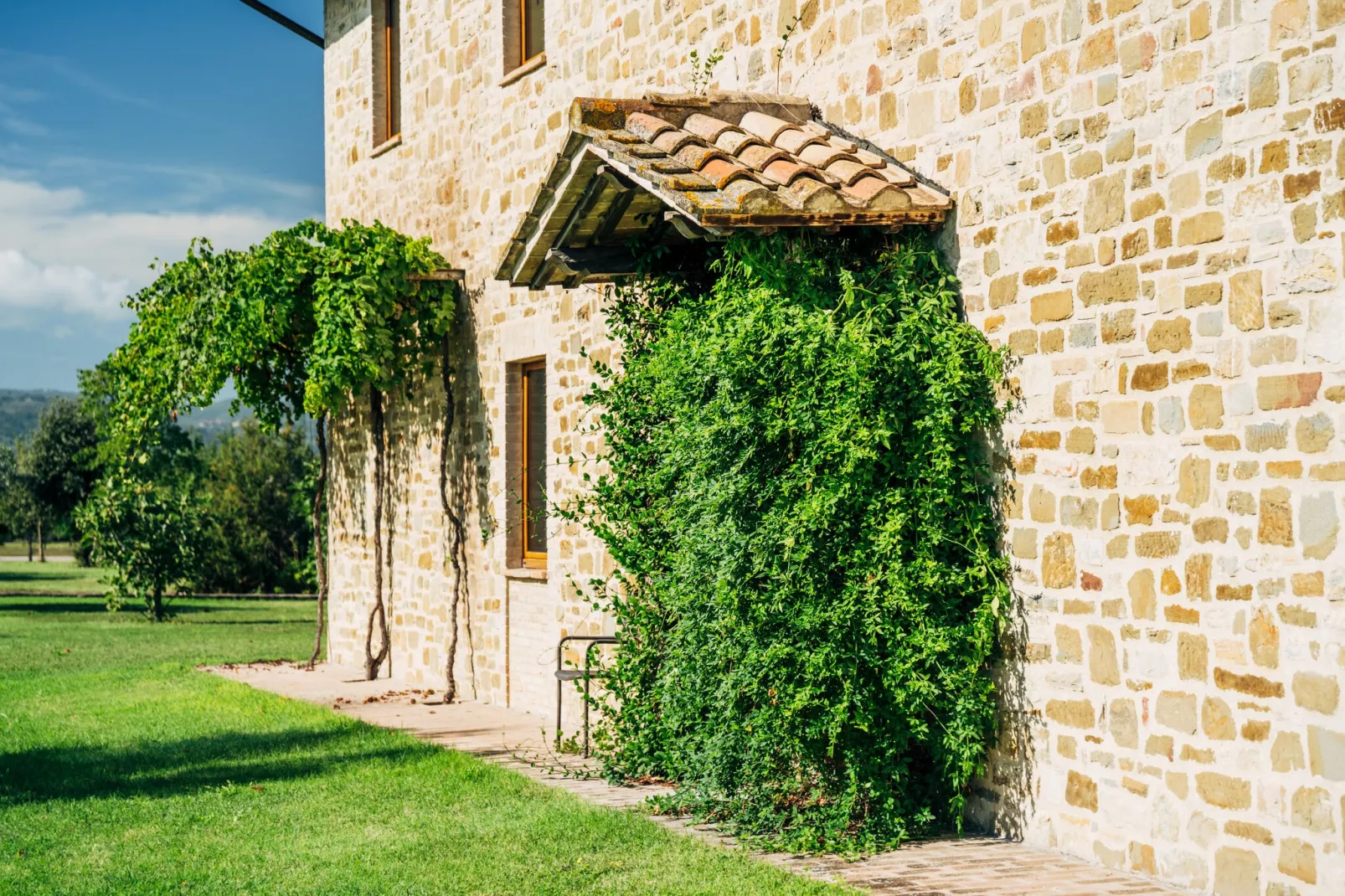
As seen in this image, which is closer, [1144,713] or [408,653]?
[1144,713]

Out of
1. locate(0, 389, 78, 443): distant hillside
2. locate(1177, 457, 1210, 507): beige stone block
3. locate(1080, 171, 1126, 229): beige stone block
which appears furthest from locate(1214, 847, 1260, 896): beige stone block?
locate(0, 389, 78, 443): distant hillside

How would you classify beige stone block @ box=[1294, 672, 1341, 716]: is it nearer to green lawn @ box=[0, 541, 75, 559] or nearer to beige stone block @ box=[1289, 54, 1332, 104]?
beige stone block @ box=[1289, 54, 1332, 104]

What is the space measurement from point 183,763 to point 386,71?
7.69 metres

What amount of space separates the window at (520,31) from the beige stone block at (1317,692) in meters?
8.23

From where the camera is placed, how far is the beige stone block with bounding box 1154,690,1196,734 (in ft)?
17.8

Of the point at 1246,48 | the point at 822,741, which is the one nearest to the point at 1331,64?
the point at 1246,48

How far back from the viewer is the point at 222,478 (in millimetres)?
31219

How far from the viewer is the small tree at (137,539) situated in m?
21.6

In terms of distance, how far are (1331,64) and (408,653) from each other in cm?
996

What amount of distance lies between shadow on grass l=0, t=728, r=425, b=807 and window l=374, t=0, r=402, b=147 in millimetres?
6553

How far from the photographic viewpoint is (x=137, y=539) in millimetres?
21656

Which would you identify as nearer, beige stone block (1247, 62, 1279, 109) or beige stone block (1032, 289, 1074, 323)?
beige stone block (1247, 62, 1279, 109)

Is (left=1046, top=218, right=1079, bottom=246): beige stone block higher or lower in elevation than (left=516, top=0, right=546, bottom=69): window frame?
lower

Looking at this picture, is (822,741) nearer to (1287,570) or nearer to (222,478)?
(1287,570)
